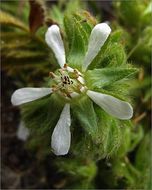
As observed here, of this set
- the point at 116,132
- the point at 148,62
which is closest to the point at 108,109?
the point at 116,132

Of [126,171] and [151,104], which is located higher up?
[151,104]

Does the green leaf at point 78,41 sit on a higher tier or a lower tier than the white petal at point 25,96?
higher

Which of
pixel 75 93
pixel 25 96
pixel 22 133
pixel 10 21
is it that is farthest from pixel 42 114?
pixel 10 21

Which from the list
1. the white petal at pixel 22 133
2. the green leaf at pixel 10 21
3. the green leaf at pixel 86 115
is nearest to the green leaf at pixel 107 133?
the green leaf at pixel 86 115

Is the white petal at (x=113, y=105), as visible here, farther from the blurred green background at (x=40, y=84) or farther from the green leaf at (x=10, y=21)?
the green leaf at (x=10, y=21)

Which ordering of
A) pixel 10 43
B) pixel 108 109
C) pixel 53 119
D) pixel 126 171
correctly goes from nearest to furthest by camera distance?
pixel 108 109, pixel 53 119, pixel 126 171, pixel 10 43

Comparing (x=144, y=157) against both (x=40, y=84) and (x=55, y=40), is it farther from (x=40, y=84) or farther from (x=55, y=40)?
(x=55, y=40)

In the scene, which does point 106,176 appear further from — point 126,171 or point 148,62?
point 148,62
